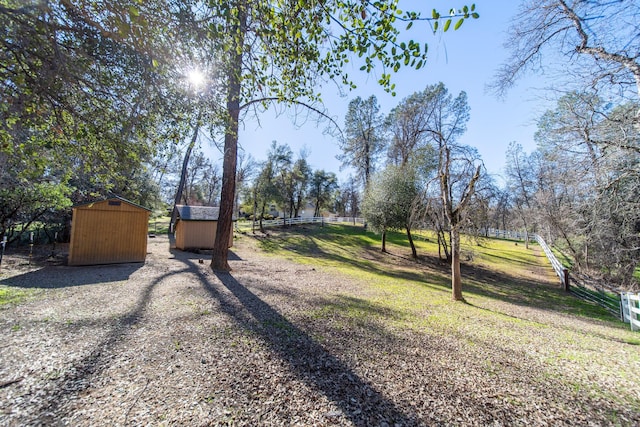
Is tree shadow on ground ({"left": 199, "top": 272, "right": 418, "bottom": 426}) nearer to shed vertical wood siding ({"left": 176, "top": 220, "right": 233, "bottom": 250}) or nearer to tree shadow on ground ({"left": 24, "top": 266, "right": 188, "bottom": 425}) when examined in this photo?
tree shadow on ground ({"left": 24, "top": 266, "right": 188, "bottom": 425})

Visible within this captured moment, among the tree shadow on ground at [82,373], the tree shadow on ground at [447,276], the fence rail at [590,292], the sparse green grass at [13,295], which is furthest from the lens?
the tree shadow on ground at [447,276]

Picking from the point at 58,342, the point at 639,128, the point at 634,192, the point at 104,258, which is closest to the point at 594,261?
the point at 634,192

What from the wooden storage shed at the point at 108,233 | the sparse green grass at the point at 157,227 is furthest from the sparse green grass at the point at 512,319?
the sparse green grass at the point at 157,227

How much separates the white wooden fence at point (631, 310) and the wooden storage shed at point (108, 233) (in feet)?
52.3

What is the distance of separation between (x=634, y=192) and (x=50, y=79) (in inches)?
470

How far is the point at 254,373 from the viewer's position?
2643mm

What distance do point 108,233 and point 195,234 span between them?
5972 mm

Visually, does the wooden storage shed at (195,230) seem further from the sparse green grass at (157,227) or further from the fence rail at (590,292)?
the fence rail at (590,292)

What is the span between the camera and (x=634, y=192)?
6.42 meters

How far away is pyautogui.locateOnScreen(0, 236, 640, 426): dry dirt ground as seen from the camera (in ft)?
6.88

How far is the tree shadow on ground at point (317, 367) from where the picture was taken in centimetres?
219

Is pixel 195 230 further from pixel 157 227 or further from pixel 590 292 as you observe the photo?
pixel 590 292

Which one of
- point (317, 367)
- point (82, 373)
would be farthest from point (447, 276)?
point (82, 373)

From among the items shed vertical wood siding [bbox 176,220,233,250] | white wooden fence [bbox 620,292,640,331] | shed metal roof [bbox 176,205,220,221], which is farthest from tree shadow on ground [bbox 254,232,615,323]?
shed metal roof [bbox 176,205,220,221]
